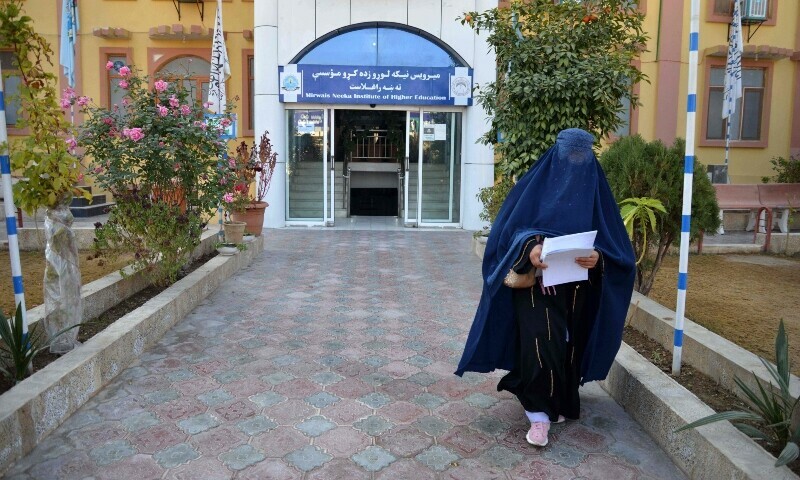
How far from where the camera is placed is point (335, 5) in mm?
12594

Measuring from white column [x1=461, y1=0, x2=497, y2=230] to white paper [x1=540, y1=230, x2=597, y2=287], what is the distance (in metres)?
9.61

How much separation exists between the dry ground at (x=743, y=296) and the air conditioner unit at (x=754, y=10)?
23.8ft

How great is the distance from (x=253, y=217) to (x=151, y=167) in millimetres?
3770

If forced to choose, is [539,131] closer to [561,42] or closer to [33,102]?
[561,42]

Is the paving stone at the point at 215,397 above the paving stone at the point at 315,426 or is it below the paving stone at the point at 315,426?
above

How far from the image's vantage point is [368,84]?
12586 millimetres

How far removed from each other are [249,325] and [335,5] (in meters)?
8.85

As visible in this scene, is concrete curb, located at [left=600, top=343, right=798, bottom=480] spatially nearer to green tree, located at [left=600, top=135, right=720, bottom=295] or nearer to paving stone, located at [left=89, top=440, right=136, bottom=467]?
green tree, located at [left=600, top=135, right=720, bottom=295]

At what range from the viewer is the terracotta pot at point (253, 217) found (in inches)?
378

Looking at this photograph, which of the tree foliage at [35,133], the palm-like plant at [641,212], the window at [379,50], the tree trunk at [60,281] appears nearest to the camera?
the tree foliage at [35,133]

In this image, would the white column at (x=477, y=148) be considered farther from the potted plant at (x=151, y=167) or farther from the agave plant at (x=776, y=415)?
the agave plant at (x=776, y=415)

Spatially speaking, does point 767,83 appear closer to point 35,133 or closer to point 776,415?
point 776,415

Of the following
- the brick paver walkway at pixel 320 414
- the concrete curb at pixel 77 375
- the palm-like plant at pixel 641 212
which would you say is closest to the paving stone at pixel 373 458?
the brick paver walkway at pixel 320 414

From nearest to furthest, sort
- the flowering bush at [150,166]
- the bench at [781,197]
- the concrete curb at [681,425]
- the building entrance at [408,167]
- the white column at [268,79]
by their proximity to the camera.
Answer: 1. the concrete curb at [681,425]
2. the flowering bush at [150,166]
3. the bench at [781,197]
4. the white column at [268,79]
5. the building entrance at [408,167]
